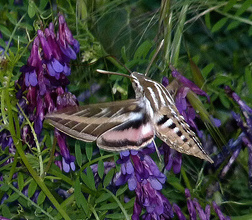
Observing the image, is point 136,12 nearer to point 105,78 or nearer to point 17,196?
point 105,78

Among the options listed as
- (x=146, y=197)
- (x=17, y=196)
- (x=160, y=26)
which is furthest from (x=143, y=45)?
(x=17, y=196)

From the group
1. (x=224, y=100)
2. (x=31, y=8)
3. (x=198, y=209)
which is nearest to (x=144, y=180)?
(x=198, y=209)

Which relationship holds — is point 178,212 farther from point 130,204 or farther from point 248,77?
point 248,77

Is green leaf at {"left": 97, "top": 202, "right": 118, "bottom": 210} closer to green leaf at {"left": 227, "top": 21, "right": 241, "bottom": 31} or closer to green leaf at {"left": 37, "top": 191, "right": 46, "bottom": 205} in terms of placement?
green leaf at {"left": 37, "top": 191, "right": 46, "bottom": 205}

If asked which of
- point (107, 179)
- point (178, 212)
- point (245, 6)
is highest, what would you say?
point (245, 6)

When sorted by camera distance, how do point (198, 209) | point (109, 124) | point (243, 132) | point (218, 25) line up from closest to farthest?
point (109, 124) → point (198, 209) → point (243, 132) → point (218, 25)

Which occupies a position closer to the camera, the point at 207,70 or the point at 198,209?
the point at 198,209

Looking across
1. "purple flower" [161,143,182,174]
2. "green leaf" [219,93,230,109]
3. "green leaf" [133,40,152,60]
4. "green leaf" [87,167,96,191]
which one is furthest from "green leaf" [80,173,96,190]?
"green leaf" [219,93,230,109]
